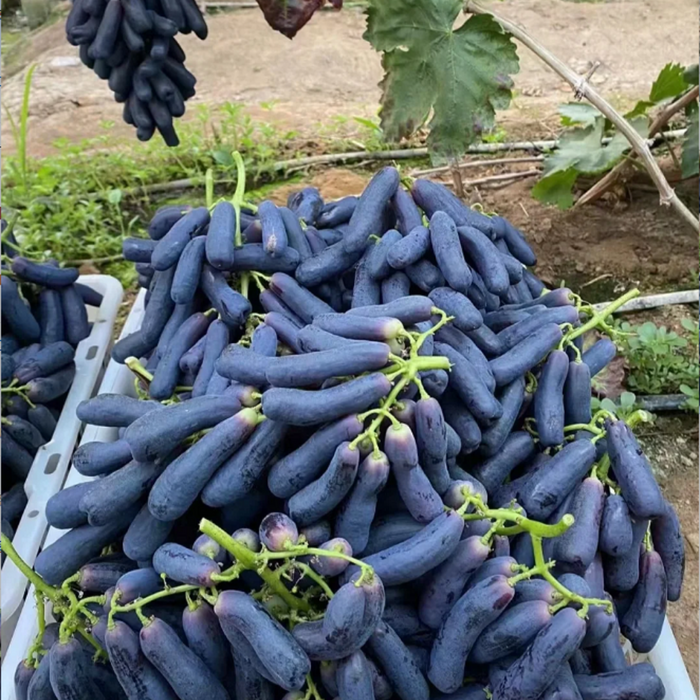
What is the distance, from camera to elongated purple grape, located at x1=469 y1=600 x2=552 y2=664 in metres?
1.15

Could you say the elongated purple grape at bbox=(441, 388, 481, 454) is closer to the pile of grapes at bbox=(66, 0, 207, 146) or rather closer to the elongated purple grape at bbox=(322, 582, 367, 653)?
the elongated purple grape at bbox=(322, 582, 367, 653)

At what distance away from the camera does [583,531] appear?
4.20ft

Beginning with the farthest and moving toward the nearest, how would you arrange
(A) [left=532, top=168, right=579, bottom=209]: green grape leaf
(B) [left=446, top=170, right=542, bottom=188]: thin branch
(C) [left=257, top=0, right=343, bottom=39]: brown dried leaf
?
(B) [left=446, top=170, right=542, bottom=188]: thin branch
(A) [left=532, top=168, right=579, bottom=209]: green grape leaf
(C) [left=257, top=0, right=343, bottom=39]: brown dried leaf

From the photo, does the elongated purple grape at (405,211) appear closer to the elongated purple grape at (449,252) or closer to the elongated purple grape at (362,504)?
the elongated purple grape at (449,252)

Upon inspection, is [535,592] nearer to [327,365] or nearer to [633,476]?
[633,476]

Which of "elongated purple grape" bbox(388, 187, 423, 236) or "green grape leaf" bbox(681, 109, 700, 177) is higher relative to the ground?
"elongated purple grape" bbox(388, 187, 423, 236)

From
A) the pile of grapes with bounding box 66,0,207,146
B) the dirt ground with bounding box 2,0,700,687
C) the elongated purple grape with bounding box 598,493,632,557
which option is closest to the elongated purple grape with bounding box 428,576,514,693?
the elongated purple grape with bounding box 598,493,632,557

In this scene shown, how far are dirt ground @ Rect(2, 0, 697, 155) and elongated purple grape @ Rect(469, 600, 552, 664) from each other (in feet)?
10.7

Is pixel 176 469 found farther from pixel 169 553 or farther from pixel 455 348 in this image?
pixel 455 348

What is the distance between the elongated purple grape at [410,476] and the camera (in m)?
1.16

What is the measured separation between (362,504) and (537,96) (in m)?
3.85

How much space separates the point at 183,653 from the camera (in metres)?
1.16

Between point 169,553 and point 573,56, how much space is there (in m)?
4.71

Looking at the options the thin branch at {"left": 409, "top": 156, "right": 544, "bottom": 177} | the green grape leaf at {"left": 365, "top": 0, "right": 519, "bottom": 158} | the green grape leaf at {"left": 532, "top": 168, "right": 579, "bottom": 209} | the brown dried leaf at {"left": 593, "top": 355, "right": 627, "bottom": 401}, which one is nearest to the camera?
the green grape leaf at {"left": 365, "top": 0, "right": 519, "bottom": 158}
